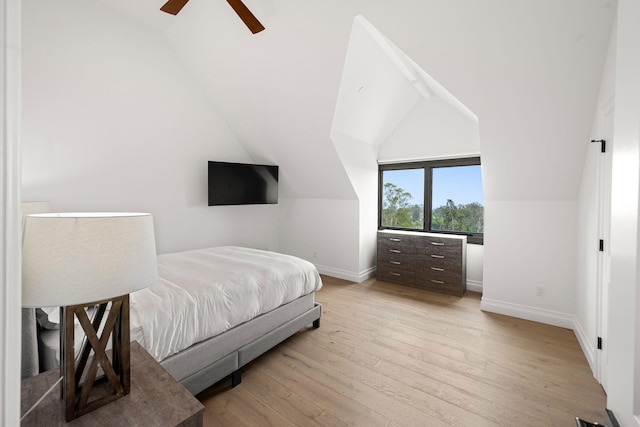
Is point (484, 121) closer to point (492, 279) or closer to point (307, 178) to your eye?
point (492, 279)

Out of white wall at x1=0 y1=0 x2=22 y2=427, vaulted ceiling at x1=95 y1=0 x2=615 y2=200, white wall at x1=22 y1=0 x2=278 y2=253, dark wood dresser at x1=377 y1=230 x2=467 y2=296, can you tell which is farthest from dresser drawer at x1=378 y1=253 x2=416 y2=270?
white wall at x1=0 y1=0 x2=22 y2=427

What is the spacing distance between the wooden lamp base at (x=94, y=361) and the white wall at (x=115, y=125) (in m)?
2.64

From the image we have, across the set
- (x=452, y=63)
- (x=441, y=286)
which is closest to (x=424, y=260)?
(x=441, y=286)

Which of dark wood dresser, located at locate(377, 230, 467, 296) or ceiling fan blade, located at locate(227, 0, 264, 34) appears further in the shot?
dark wood dresser, located at locate(377, 230, 467, 296)

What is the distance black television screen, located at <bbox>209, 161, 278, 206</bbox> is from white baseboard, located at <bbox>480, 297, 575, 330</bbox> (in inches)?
133

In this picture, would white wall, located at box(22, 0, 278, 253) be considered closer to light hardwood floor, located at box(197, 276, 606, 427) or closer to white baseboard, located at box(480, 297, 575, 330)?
light hardwood floor, located at box(197, 276, 606, 427)

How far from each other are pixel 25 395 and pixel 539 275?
400cm

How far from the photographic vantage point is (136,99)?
3.52 m

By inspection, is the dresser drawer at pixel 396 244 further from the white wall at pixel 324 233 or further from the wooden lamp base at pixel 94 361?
the wooden lamp base at pixel 94 361

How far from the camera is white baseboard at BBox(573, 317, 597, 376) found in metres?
2.28

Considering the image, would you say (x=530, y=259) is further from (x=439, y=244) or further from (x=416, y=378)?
(x=416, y=378)

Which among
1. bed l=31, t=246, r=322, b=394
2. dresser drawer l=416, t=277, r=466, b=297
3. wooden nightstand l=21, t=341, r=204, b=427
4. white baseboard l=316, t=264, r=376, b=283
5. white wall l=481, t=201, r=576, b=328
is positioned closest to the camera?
wooden nightstand l=21, t=341, r=204, b=427

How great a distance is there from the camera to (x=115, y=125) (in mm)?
3357

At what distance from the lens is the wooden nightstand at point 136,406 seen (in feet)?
3.17
